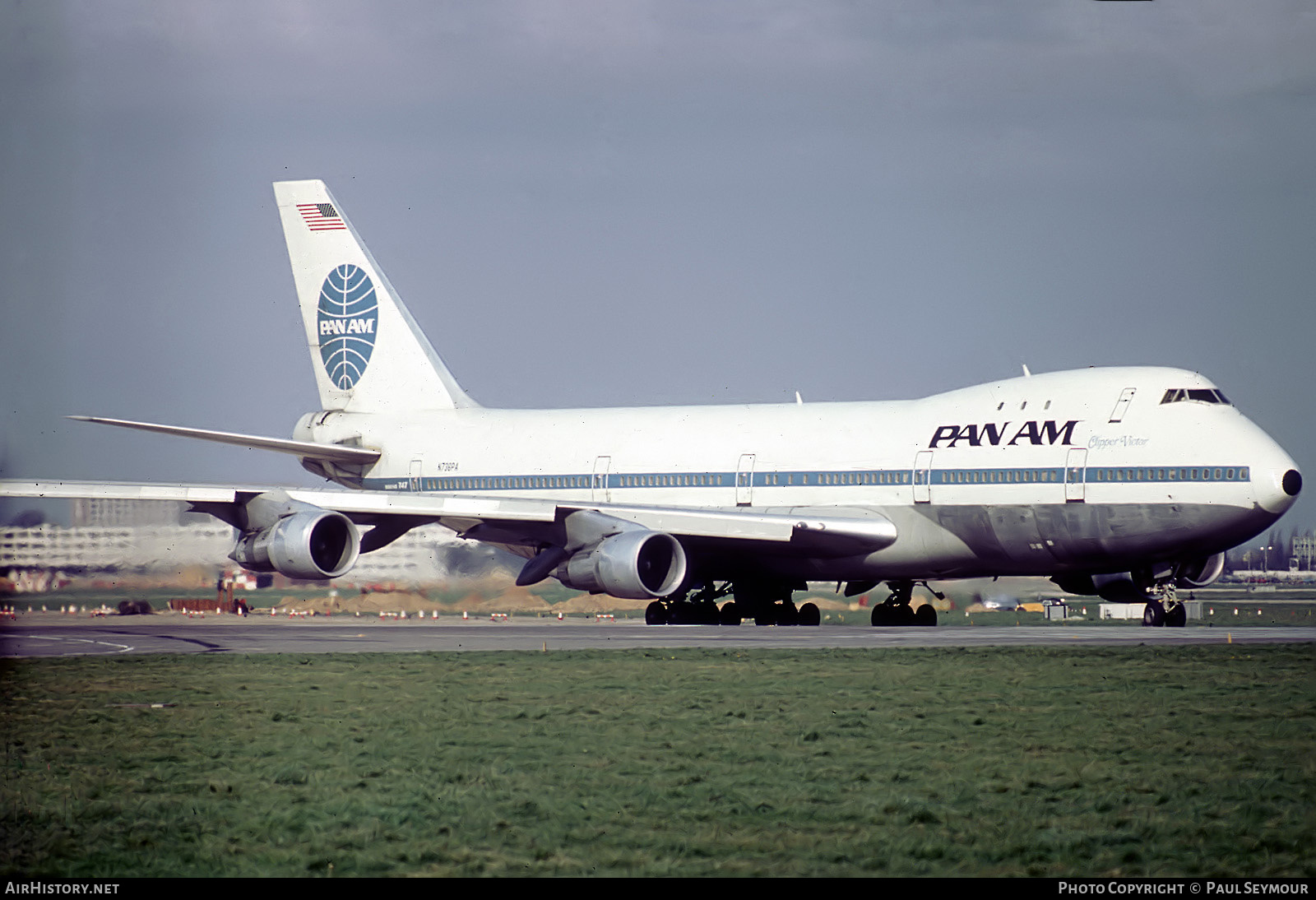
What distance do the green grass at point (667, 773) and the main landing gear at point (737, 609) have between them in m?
14.0

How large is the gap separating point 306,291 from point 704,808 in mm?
31887

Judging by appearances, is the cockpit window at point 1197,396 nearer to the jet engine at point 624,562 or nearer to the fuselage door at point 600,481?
the jet engine at point 624,562

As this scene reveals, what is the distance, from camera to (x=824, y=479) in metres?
29.9

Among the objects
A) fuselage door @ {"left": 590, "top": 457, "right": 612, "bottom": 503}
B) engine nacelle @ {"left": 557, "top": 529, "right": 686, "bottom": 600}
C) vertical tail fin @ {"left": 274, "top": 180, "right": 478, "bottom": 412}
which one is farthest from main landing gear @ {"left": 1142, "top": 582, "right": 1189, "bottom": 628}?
vertical tail fin @ {"left": 274, "top": 180, "right": 478, "bottom": 412}

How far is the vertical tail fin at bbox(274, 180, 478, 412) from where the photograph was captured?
123ft

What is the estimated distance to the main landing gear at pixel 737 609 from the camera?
31.5 m

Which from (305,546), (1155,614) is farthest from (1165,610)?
(305,546)

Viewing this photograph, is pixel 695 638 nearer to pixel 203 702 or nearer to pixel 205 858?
pixel 203 702

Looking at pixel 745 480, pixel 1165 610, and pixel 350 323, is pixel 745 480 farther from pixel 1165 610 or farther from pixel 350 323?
pixel 350 323

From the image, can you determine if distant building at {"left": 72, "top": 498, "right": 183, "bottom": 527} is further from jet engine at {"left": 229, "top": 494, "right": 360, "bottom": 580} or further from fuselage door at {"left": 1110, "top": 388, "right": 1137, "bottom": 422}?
fuselage door at {"left": 1110, "top": 388, "right": 1137, "bottom": 422}

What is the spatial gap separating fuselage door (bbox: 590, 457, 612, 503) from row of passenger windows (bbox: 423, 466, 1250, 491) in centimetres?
3

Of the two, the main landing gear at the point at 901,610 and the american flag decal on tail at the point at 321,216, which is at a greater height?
the american flag decal on tail at the point at 321,216

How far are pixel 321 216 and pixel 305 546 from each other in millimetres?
13564
